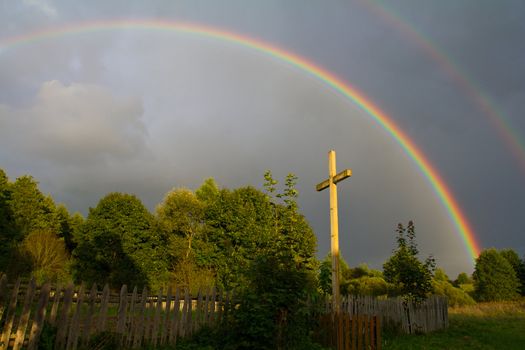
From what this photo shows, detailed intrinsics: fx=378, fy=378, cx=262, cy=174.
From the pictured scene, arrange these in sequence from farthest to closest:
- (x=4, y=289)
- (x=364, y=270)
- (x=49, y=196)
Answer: (x=364, y=270) → (x=49, y=196) → (x=4, y=289)

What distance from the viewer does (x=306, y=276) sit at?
30.2ft

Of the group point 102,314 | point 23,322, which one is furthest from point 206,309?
point 23,322

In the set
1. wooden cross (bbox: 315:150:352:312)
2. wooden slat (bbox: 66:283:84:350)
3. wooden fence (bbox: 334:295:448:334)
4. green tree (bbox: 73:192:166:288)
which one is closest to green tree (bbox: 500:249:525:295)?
wooden fence (bbox: 334:295:448:334)

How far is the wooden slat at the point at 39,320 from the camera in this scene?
23.1 feet

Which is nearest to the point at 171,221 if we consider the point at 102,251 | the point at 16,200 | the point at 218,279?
the point at 102,251

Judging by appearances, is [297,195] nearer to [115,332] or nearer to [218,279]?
[115,332]

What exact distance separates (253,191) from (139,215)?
9.23 m

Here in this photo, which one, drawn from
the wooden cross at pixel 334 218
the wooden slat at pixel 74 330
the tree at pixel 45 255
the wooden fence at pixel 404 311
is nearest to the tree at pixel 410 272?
the wooden fence at pixel 404 311

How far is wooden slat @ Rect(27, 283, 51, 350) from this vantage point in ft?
23.1

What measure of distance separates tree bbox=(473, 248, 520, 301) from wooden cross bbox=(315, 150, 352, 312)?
3818cm

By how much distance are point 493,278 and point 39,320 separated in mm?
45305

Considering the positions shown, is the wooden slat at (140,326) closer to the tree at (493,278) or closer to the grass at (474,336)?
the grass at (474,336)

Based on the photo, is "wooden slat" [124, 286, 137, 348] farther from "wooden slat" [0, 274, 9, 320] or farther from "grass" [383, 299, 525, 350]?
"grass" [383, 299, 525, 350]

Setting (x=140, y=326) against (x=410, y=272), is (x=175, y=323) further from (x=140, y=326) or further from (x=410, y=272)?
(x=410, y=272)
